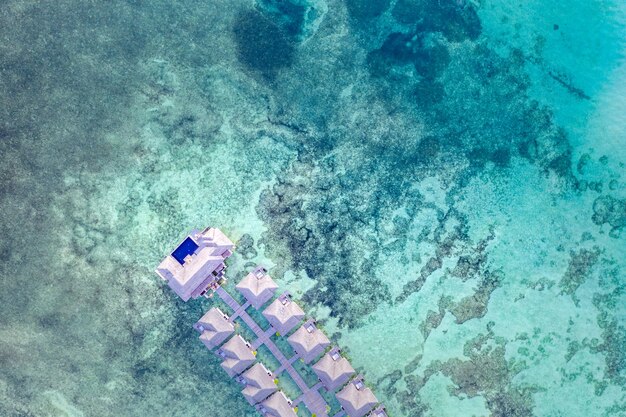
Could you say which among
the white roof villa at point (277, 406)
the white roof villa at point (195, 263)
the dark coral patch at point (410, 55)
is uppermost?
the dark coral patch at point (410, 55)

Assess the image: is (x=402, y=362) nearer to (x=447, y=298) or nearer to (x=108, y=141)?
(x=447, y=298)

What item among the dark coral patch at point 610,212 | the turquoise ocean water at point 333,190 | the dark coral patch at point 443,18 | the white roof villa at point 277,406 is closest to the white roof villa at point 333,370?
the turquoise ocean water at point 333,190

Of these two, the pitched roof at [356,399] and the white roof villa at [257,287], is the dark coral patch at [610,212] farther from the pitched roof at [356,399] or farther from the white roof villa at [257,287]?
the white roof villa at [257,287]

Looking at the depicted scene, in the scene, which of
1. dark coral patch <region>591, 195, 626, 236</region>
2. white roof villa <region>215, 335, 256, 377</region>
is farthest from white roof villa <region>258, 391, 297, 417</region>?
dark coral patch <region>591, 195, 626, 236</region>

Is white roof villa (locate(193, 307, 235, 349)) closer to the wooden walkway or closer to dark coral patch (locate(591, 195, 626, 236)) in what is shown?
the wooden walkway

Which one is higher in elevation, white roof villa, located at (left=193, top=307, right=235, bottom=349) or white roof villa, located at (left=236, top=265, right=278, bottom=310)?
white roof villa, located at (left=236, top=265, right=278, bottom=310)

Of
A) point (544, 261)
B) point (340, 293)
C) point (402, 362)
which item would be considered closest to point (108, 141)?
point (340, 293)

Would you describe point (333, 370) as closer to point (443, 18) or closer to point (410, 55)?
point (410, 55)
